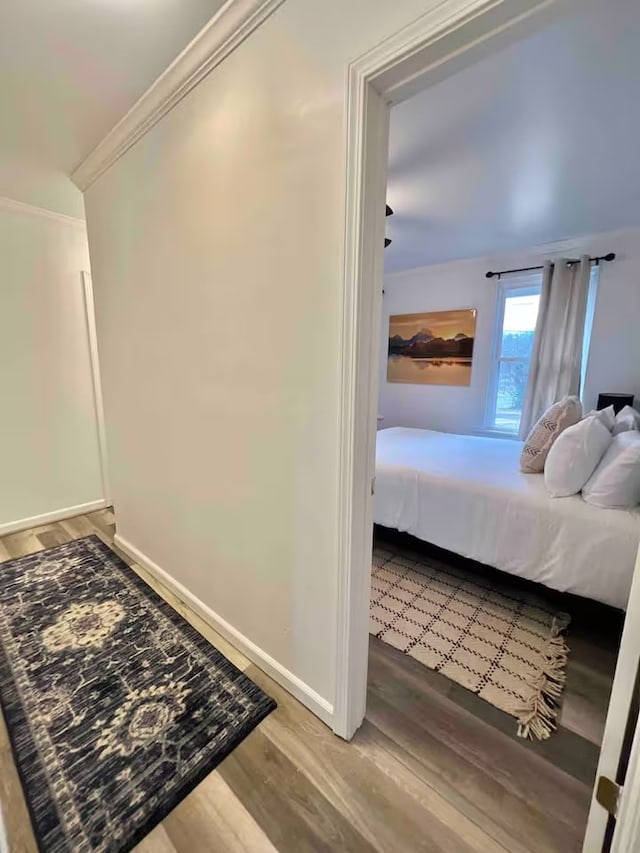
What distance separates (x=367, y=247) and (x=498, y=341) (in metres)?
3.54

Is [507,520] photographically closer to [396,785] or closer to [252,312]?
[396,785]

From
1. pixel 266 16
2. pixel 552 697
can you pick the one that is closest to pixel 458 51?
pixel 266 16

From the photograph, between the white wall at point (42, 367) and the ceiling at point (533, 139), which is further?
the white wall at point (42, 367)

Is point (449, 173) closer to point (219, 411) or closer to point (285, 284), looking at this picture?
point (285, 284)

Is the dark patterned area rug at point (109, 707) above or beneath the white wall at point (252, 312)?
beneath

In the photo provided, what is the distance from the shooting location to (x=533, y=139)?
193 centimetres

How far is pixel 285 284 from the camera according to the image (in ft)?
4.16

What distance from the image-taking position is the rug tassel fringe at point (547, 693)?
1364mm

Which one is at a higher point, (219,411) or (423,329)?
(423,329)

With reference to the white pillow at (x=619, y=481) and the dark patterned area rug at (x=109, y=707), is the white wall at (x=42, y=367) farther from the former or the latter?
the white pillow at (x=619, y=481)

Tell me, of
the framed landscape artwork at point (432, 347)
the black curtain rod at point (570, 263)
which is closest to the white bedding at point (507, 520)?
the framed landscape artwork at point (432, 347)

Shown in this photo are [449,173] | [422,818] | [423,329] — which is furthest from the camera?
[423,329]

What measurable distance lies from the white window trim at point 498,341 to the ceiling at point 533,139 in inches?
21.1

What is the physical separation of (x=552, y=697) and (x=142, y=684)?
167 centimetres
